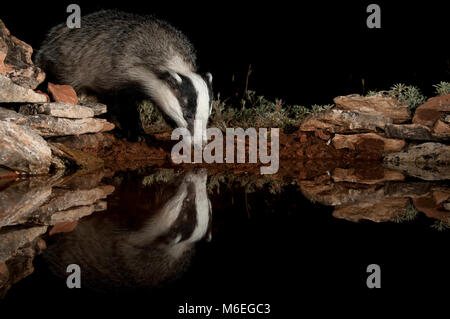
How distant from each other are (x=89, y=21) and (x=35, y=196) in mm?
3179

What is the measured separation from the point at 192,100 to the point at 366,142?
1850 millimetres

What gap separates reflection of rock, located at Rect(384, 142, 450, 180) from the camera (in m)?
3.78

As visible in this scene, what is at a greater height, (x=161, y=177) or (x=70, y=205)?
(x=161, y=177)

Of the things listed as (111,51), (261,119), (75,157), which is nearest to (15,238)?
(75,157)

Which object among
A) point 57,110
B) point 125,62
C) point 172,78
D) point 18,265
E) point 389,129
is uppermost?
point 125,62

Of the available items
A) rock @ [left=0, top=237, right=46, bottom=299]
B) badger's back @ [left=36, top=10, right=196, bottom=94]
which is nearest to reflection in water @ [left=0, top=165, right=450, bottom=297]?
rock @ [left=0, top=237, right=46, bottom=299]

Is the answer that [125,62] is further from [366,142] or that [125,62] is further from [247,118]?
[366,142]

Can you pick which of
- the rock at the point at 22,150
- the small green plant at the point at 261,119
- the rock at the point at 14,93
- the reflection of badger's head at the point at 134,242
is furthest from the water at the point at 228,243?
the small green plant at the point at 261,119

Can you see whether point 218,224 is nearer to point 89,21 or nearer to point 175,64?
point 175,64

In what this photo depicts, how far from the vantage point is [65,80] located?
477 centimetres

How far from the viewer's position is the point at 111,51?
452cm

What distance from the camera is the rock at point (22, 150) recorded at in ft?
9.91

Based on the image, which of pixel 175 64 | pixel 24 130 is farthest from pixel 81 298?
pixel 175 64

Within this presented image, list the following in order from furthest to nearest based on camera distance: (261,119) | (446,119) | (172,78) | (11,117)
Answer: (261,119) < (172,78) < (446,119) < (11,117)
